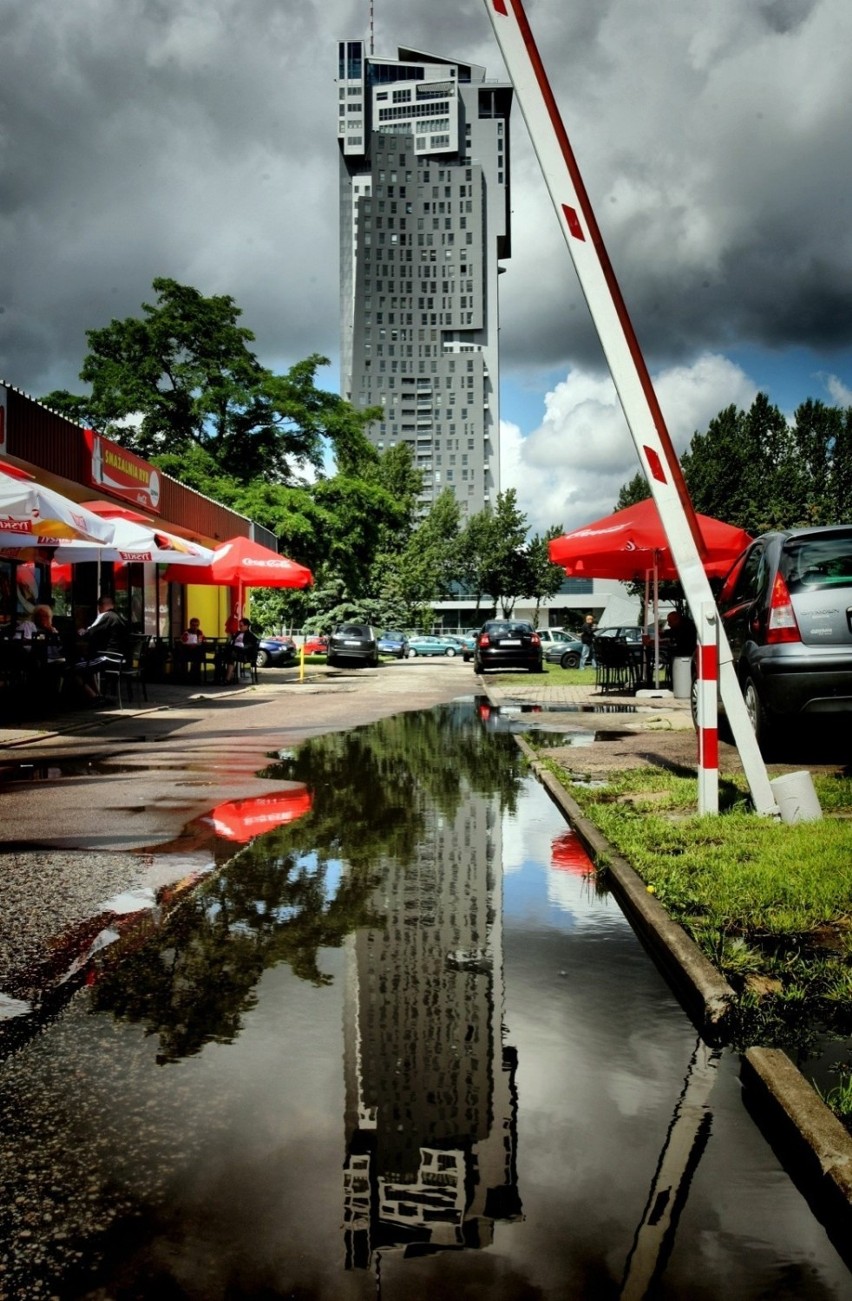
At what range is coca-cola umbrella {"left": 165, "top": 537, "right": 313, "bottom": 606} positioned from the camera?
84.6ft

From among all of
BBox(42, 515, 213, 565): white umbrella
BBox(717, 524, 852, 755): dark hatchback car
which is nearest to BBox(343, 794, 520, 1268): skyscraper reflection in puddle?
BBox(717, 524, 852, 755): dark hatchback car

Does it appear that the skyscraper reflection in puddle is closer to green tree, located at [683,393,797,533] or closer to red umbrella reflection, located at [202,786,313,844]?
red umbrella reflection, located at [202,786,313,844]

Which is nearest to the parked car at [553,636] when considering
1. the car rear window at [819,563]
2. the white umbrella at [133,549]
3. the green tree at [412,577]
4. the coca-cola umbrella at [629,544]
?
the green tree at [412,577]

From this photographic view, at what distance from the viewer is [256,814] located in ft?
28.0

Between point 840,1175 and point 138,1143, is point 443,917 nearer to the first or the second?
point 138,1143

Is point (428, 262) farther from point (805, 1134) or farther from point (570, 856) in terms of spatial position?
point (805, 1134)

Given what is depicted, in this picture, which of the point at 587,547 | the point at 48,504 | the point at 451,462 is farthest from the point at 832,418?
the point at 451,462

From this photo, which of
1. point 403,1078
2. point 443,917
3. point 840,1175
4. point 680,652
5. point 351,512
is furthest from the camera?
point 351,512

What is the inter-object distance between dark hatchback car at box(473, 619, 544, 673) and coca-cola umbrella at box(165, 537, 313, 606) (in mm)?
9663

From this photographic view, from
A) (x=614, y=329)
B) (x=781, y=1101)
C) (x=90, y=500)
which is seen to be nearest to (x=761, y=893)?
(x=781, y=1101)

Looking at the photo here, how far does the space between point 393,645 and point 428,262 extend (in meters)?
142

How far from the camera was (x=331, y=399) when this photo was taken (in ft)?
168

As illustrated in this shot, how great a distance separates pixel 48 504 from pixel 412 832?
8.79 metres

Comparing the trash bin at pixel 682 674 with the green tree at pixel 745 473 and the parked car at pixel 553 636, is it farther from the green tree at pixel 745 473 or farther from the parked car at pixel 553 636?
the parked car at pixel 553 636
